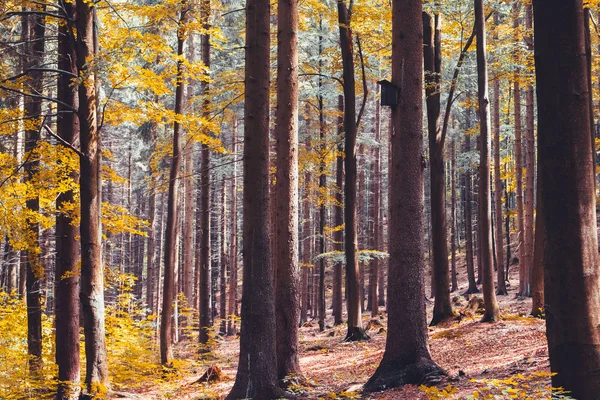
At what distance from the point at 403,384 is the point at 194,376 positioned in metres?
8.11

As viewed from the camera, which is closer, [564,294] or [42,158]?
[564,294]

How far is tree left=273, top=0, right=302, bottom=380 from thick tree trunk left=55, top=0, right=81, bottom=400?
12.2ft

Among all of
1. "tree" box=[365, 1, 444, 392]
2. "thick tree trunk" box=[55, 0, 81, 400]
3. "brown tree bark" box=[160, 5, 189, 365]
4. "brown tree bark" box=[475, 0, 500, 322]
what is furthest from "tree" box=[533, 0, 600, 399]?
"brown tree bark" box=[160, 5, 189, 365]

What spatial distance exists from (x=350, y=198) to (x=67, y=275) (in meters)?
8.01

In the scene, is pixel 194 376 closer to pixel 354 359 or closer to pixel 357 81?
pixel 354 359

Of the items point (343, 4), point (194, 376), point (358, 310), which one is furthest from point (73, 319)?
point (343, 4)

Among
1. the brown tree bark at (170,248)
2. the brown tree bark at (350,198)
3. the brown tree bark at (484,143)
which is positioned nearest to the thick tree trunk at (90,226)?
the brown tree bark at (170,248)

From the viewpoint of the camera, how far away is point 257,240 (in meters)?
8.16

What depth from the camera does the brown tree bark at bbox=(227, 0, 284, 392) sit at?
26.1 feet

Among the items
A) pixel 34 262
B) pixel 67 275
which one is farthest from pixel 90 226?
pixel 34 262

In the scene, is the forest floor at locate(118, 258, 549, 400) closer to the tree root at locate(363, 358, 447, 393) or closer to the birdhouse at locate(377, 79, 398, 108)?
the tree root at locate(363, 358, 447, 393)

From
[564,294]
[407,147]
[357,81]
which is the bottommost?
[564,294]

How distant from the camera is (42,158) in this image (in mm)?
10508

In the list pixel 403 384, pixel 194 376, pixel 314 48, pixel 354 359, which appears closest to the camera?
pixel 403 384
